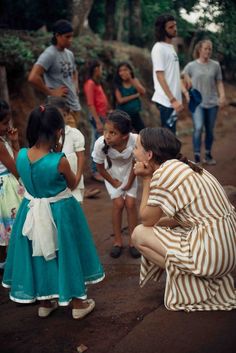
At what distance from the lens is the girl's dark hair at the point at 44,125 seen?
319cm

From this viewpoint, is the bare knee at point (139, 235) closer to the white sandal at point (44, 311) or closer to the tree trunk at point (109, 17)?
the white sandal at point (44, 311)

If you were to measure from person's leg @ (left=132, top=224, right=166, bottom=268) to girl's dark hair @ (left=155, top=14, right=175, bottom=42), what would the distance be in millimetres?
3263

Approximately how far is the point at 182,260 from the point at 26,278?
1.03m

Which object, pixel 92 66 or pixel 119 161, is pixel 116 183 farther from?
pixel 92 66

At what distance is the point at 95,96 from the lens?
23.7 feet

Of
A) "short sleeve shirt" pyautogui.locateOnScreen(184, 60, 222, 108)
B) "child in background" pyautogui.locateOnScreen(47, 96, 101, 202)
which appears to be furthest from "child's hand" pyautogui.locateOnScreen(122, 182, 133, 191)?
"short sleeve shirt" pyautogui.locateOnScreen(184, 60, 222, 108)

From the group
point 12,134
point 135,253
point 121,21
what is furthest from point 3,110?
point 121,21

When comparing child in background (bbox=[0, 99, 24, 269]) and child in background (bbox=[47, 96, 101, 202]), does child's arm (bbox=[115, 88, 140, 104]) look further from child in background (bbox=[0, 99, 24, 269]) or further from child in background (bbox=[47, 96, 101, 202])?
child in background (bbox=[0, 99, 24, 269])

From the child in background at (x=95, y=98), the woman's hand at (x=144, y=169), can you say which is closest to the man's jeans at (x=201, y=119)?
the child in background at (x=95, y=98)

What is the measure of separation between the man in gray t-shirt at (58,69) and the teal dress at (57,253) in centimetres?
253

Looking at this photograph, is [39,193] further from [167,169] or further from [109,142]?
[109,142]

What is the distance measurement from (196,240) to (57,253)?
35.9 inches

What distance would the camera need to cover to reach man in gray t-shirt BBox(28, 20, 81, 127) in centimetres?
572

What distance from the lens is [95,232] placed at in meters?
5.28
